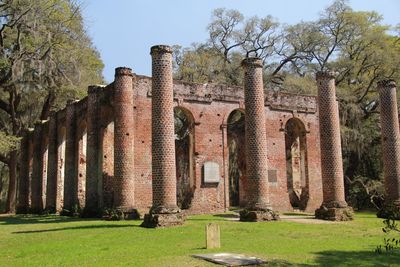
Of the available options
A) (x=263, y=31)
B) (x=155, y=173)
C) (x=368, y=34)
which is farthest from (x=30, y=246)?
(x=263, y=31)

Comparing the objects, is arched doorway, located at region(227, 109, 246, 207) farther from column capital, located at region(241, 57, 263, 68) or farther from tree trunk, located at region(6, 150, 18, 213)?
tree trunk, located at region(6, 150, 18, 213)

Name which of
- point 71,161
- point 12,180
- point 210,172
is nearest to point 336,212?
point 210,172

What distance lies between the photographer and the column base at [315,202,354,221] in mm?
18844

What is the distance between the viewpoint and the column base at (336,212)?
1884cm

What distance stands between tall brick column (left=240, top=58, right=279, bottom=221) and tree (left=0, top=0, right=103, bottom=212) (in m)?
12.5

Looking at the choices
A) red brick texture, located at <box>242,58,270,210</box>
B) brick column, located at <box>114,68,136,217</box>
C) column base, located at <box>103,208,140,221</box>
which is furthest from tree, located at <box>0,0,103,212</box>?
red brick texture, located at <box>242,58,270,210</box>

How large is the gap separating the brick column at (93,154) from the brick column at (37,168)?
8.84 metres

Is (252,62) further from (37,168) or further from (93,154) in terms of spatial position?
(37,168)

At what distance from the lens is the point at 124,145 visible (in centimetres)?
1945

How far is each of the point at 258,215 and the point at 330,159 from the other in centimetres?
427

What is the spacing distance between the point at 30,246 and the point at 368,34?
30.1 metres

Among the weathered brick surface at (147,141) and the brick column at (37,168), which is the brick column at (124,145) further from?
the brick column at (37,168)

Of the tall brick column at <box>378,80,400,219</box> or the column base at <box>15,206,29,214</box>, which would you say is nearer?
the tall brick column at <box>378,80,400,219</box>

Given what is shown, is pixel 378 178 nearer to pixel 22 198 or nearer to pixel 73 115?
pixel 73 115
